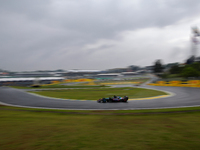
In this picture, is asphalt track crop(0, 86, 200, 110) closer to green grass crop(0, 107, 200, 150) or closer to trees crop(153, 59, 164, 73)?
green grass crop(0, 107, 200, 150)

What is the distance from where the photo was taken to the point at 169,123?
9.61 m

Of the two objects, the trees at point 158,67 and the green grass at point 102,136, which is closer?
the green grass at point 102,136

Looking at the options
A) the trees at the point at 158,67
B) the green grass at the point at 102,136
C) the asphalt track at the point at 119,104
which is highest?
the trees at the point at 158,67

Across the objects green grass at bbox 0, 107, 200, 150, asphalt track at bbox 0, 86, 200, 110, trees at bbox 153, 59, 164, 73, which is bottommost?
green grass at bbox 0, 107, 200, 150

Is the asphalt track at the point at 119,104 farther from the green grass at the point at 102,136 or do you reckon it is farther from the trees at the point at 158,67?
the trees at the point at 158,67

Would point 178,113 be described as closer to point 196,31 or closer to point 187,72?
point 187,72

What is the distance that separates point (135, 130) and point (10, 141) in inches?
271

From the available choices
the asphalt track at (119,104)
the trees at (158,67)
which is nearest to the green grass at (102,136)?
the asphalt track at (119,104)

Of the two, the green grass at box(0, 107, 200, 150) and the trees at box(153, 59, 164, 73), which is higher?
the trees at box(153, 59, 164, 73)

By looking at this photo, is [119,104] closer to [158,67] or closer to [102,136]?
[102,136]

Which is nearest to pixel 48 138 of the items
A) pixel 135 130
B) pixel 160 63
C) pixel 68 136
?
pixel 68 136

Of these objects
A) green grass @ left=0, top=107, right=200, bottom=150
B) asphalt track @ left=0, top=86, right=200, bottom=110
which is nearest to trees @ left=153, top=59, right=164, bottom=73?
asphalt track @ left=0, top=86, right=200, bottom=110

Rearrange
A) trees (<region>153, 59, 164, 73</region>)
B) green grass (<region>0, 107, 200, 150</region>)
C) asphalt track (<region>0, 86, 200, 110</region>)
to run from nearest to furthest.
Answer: green grass (<region>0, 107, 200, 150</region>) < asphalt track (<region>0, 86, 200, 110</region>) < trees (<region>153, 59, 164, 73</region>)

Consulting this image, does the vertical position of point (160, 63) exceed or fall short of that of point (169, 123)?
it exceeds it
